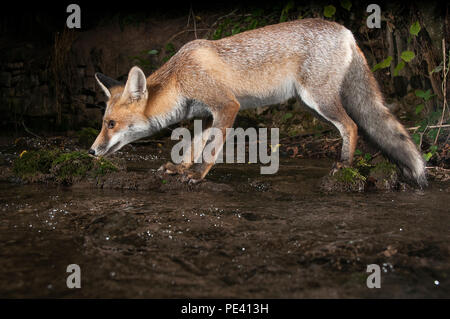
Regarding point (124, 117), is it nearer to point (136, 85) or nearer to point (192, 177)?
point (136, 85)

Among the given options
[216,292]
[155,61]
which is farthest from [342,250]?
[155,61]

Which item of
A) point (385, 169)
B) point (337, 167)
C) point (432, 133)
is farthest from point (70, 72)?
point (432, 133)

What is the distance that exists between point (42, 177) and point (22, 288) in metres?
2.40

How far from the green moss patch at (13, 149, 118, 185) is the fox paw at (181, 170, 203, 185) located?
64 cm

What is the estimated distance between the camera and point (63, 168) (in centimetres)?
378

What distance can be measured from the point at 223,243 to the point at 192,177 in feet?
5.19

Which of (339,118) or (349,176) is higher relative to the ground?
(339,118)

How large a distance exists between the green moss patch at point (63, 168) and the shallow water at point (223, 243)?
415 mm

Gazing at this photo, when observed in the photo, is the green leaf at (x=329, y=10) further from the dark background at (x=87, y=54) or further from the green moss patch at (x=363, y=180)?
the green moss patch at (x=363, y=180)

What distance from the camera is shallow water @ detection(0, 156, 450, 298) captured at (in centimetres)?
164

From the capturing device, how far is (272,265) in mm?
1845

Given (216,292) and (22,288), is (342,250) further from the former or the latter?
(22,288)

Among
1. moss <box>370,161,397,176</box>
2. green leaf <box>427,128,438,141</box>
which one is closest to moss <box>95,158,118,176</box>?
moss <box>370,161,397,176</box>

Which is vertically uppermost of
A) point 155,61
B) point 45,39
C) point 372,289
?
point 45,39
